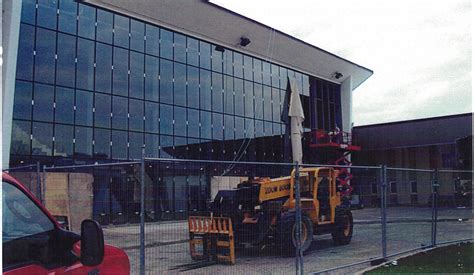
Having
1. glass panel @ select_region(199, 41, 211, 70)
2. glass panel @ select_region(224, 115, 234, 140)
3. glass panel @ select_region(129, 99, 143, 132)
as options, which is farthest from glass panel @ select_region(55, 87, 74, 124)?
→ glass panel @ select_region(224, 115, 234, 140)

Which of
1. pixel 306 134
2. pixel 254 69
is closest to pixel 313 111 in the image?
pixel 306 134

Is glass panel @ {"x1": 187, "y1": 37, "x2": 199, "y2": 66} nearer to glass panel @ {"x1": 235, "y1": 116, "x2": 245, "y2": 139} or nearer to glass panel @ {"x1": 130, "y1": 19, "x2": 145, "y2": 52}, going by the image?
glass panel @ {"x1": 130, "y1": 19, "x2": 145, "y2": 52}

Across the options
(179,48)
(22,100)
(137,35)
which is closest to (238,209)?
(22,100)

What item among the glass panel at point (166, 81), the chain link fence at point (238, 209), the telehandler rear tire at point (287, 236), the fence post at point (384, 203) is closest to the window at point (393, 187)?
the chain link fence at point (238, 209)

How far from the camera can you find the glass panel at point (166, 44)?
22250 mm

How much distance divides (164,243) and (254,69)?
1939 centimetres

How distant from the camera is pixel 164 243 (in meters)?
8.84

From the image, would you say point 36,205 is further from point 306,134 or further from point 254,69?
point 306,134

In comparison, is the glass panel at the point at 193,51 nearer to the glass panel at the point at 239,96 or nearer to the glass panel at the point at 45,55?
the glass panel at the point at 239,96

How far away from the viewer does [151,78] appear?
2161cm

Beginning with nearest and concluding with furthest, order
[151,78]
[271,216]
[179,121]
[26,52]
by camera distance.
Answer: [271,216], [26,52], [151,78], [179,121]

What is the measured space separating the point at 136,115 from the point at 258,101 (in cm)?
860

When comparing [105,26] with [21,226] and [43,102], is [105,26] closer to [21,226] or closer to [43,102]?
[43,102]

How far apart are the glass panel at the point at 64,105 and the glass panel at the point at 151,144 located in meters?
3.54
